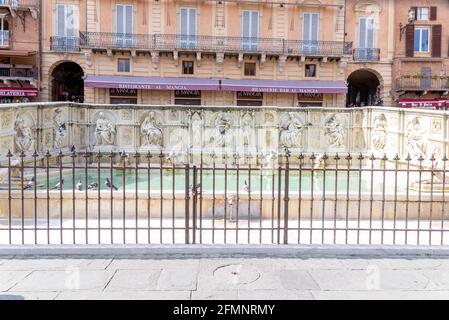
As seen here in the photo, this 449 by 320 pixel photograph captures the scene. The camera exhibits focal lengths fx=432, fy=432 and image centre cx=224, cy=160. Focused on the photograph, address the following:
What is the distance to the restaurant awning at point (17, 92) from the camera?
1100 inches

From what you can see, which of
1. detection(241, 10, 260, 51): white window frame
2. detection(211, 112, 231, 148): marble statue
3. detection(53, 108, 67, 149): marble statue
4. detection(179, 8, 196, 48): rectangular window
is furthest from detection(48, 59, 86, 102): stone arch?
detection(211, 112, 231, 148): marble statue

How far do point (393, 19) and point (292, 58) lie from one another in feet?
26.5

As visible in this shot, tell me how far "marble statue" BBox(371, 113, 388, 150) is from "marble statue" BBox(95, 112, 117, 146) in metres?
9.24

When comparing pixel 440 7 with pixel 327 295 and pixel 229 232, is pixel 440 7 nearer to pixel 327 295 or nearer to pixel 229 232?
pixel 229 232

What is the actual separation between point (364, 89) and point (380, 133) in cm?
2231

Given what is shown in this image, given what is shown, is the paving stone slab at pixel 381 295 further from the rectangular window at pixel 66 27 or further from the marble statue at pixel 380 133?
the rectangular window at pixel 66 27

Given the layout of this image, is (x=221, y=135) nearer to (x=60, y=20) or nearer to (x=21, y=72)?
Answer: (x=60, y=20)

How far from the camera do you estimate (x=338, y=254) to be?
5676mm

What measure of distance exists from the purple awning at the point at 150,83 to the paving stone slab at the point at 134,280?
76.7ft

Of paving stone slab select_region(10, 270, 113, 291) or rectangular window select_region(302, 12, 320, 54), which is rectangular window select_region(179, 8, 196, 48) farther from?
paving stone slab select_region(10, 270, 113, 291)

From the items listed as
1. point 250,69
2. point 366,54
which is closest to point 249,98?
point 250,69

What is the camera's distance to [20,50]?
28.1 meters

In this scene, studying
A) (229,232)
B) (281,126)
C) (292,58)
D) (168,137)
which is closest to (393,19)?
(292,58)

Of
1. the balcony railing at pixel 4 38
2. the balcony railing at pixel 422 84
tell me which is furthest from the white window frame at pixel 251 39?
the balcony railing at pixel 4 38
